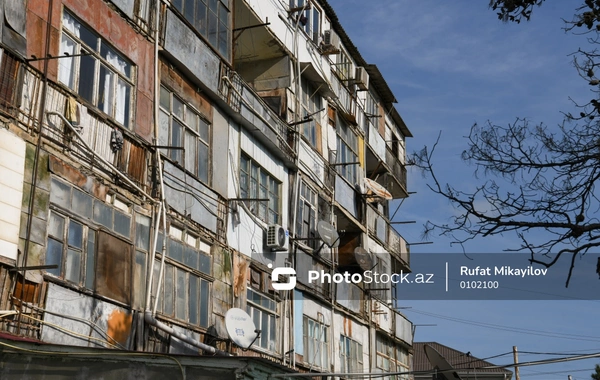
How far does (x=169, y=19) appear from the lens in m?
16.6

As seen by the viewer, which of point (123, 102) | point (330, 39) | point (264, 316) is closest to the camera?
point (123, 102)

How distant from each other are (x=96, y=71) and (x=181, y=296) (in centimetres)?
431

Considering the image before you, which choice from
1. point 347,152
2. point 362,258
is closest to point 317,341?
point 362,258

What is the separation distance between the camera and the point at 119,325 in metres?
14.1

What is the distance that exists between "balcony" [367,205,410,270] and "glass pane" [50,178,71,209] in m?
16.8

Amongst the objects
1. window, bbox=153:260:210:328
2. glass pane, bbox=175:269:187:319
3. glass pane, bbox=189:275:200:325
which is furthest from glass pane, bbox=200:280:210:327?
glass pane, bbox=175:269:187:319

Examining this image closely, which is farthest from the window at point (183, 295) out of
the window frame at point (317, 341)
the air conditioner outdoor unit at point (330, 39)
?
the air conditioner outdoor unit at point (330, 39)

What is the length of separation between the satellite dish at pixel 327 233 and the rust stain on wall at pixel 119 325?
8.85 metres

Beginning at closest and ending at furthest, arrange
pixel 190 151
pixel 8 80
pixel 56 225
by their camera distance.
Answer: pixel 8 80 → pixel 56 225 → pixel 190 151

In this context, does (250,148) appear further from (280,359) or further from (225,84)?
(280,359)

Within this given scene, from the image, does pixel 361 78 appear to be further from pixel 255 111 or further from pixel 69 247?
pixel 69 247

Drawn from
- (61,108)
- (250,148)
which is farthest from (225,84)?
(61,108)

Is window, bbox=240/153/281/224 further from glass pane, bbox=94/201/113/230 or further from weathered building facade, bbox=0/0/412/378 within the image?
glass pane, bbox=94/201/113/230

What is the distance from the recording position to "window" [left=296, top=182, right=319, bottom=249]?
22672 mm
